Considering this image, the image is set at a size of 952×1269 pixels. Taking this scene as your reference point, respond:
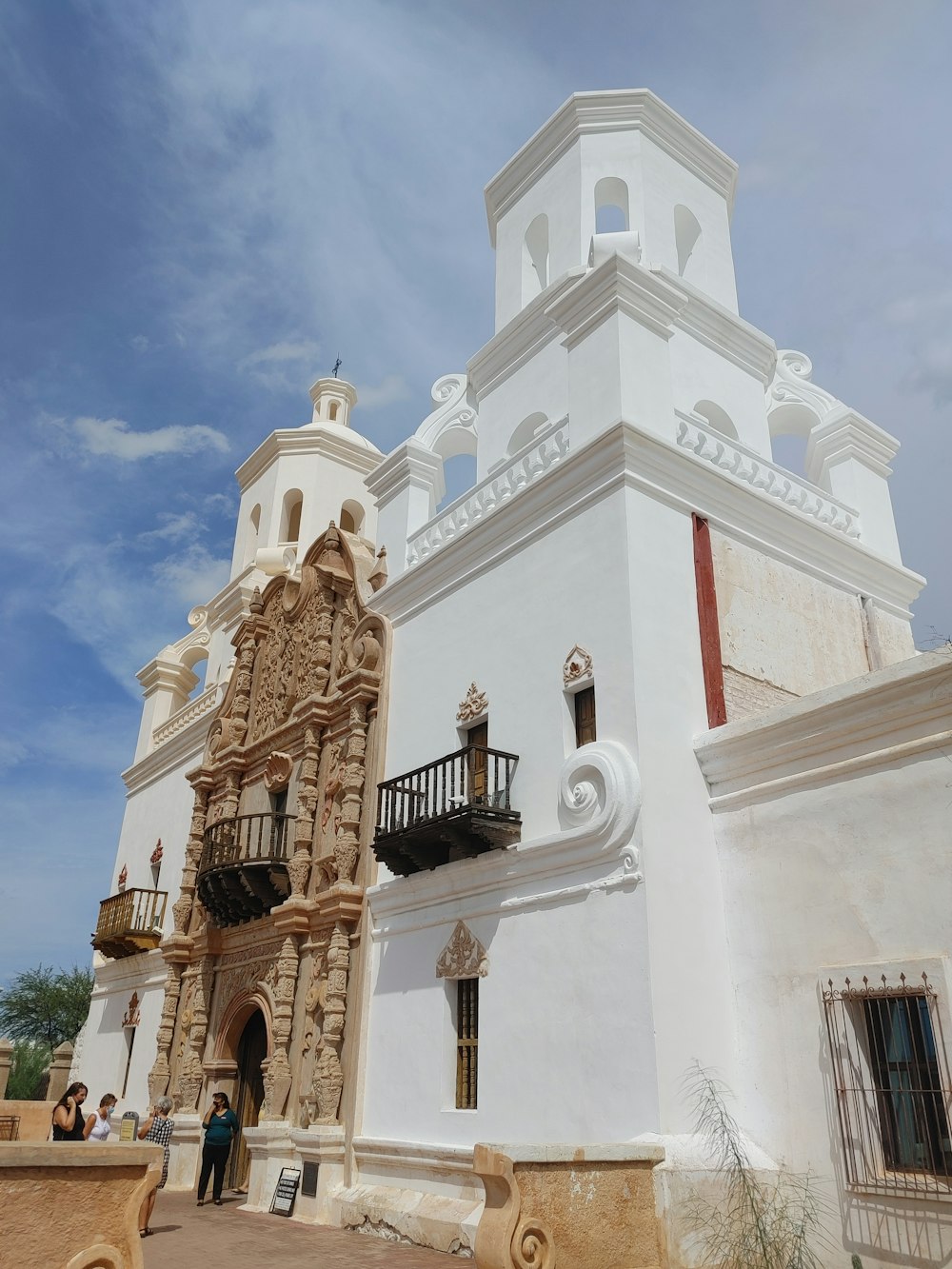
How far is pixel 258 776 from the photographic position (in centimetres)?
1609

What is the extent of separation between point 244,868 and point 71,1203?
873 centimetres

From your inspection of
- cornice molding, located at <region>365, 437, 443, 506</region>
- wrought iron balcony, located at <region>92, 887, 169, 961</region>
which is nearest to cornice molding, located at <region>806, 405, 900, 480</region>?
cornice molding, located at <region>365, 437, 443, 506</region>

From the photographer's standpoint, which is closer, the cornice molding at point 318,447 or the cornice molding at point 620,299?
the cornice molding at point 620,299

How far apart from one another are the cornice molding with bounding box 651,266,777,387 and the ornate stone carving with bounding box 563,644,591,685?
6.09 m

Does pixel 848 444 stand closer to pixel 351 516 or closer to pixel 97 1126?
pixel 351 516

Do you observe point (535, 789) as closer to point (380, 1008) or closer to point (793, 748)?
point (793, 748)

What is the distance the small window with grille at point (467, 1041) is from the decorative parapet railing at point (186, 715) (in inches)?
396

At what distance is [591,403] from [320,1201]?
359 inches

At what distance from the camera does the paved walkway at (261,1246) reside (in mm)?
8719

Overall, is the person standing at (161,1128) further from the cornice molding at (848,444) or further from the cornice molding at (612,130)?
the cornice molding at (612,130)

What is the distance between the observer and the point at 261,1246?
9609 mm

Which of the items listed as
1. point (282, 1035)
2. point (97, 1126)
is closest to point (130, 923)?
point (282, 1035)

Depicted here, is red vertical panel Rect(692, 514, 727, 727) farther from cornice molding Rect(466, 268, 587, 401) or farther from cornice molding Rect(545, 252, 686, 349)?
cornice molding Rect(466, 268, 587, 401)

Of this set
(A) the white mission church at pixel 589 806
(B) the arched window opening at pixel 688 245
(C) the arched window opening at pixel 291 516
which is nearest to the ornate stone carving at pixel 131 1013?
(A) the white mission church at pixel 589 806
